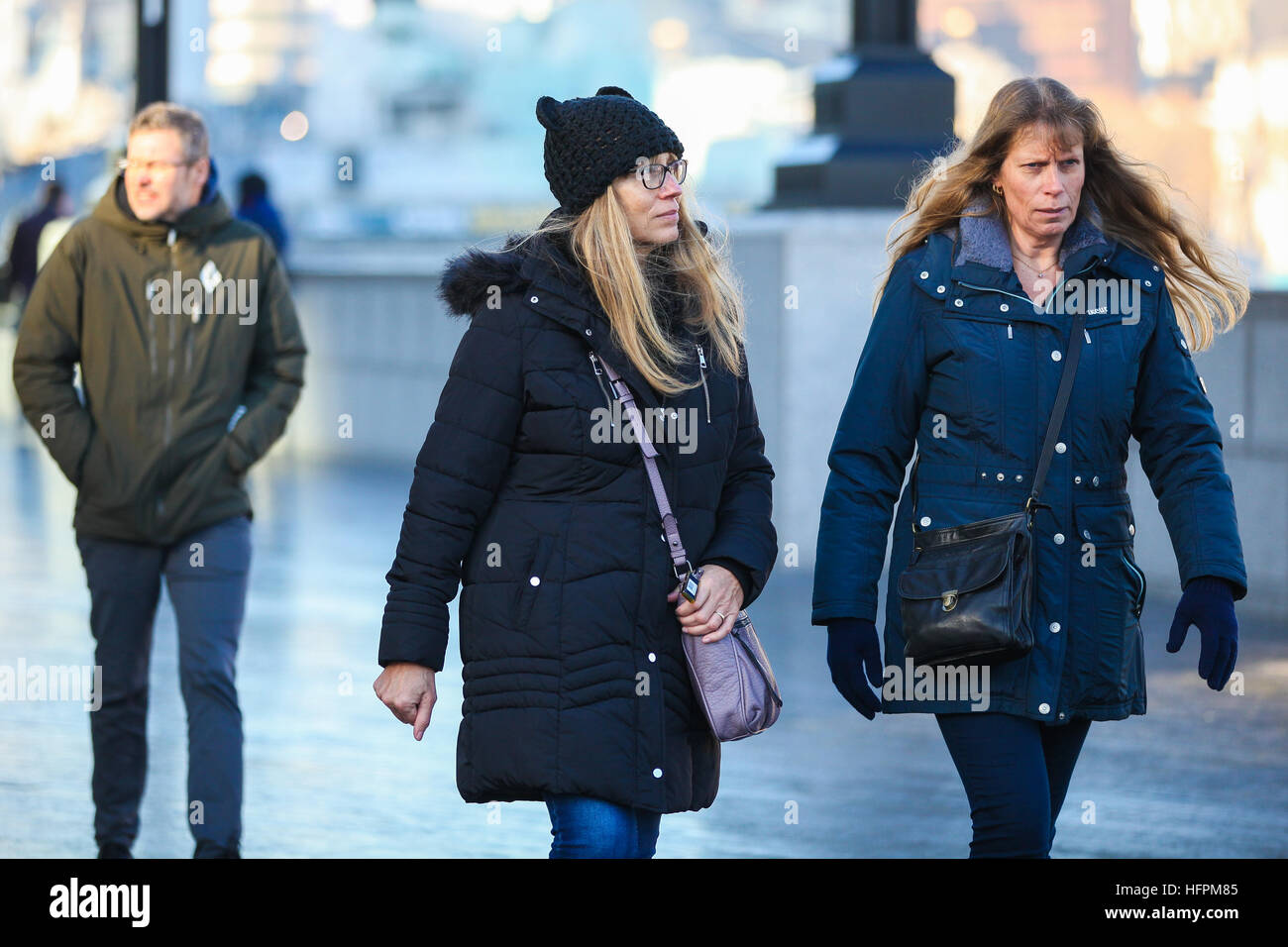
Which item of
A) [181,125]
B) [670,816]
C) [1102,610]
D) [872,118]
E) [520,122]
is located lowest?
[670,816]

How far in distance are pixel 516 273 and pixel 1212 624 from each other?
1.42 metres

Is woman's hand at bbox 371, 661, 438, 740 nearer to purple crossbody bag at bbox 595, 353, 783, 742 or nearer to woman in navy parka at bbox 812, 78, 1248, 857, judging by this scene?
purple crossbody bag at bbox 595, 353, 783, 742

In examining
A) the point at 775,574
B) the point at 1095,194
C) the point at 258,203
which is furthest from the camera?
the point at 258,203

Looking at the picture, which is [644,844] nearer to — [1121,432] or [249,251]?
[1121,432]

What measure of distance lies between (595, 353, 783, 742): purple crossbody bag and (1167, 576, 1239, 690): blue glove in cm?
77

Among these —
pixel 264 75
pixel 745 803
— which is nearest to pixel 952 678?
pixel 745 803

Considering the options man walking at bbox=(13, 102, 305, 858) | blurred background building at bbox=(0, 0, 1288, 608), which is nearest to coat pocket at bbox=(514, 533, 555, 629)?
man walking at bbox=(13, 102, 305, 858)

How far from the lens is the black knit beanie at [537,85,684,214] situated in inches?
144

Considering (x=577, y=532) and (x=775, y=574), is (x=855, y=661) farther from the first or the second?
(x=775, y=574)

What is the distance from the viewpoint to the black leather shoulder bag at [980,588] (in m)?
3.64

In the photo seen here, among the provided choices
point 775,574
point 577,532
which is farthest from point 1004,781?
point 775,574

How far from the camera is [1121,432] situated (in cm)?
383

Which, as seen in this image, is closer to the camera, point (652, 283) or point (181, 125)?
point (652, 283)

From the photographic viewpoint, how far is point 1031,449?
374 centimetres
